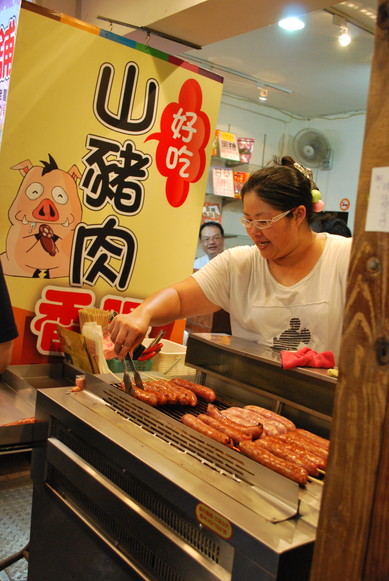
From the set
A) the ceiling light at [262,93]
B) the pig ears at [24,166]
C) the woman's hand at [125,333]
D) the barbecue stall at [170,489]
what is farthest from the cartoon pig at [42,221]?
the ceiling light at [262,93]

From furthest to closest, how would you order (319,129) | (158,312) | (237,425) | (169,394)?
(319,129) < (158,312) < (169,394) < (237,425)

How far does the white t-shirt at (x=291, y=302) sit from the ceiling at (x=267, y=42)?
139 cm

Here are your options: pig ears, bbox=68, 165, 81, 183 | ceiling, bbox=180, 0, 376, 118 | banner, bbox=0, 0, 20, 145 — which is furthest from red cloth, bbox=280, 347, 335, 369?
ceiling, bbox=180, 0, 376, 118

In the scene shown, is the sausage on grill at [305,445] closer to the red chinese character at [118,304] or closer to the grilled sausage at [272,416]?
the grilled sausage at [272,416]

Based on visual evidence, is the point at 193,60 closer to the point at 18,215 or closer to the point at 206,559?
the point at 18,215

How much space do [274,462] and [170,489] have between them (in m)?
0.30

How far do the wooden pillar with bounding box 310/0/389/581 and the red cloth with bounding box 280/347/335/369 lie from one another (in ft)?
2.91

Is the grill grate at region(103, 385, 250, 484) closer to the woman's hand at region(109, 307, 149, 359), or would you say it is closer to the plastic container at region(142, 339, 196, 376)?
the woman's hand at region(109, 307, 149, 359)

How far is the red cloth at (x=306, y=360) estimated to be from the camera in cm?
183

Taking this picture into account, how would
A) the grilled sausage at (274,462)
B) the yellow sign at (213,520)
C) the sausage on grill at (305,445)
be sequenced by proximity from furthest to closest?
the sausage on grill at (305,445), the grilled sausage at (274,462), the yellow sign at (213,520)

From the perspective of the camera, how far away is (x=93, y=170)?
3.18m

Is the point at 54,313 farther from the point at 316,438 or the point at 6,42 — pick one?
the point at 316,438

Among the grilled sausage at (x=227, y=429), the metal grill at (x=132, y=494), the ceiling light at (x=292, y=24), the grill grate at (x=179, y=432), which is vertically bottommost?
the metal grill at (x=132, y=494)

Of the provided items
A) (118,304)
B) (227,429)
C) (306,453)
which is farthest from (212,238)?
(306,453)
